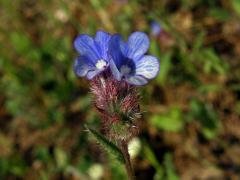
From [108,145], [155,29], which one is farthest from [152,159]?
[108,145]

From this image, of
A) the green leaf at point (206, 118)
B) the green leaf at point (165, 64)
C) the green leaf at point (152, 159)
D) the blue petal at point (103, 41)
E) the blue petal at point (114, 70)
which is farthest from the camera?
the green leaf at point (165, 64)

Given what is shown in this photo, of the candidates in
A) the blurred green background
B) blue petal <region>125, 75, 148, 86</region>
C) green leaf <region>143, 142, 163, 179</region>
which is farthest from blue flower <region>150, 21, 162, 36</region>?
blue petal <region>125, 75, 148, 86</region>

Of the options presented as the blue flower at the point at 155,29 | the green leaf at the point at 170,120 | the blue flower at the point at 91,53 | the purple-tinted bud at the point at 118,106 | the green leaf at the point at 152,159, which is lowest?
the green leaf at the point at 152,159

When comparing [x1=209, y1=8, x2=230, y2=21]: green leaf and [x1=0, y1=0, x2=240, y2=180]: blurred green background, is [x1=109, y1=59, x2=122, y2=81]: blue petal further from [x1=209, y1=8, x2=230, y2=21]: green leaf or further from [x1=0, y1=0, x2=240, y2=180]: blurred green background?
[x1=209, y1=8, x2=230, y2=21]: green leaf

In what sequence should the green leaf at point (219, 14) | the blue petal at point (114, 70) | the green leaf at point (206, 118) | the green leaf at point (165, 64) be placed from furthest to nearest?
1. the green leaf at point (219, 14)
2. the green leaf at point (165, 64)
3. the green leaf at point (206, 118)
4. the blue petal at point (114, 70)

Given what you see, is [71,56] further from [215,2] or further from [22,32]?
[215,2]

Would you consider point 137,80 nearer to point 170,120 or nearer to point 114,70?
point 114,70

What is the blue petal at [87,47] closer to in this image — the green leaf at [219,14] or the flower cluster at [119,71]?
the flower cluster at [119,71]

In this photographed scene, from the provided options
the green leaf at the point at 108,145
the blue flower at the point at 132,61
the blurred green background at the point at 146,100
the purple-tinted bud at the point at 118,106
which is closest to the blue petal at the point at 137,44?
the blue flower at the point at 132,61
